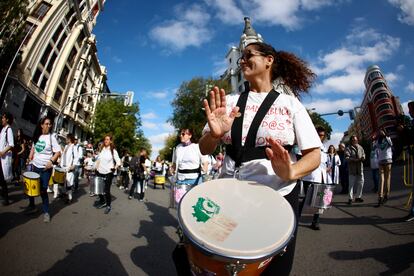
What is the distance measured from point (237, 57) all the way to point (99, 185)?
59.1m

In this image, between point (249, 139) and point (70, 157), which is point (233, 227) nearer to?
point (249, 139)

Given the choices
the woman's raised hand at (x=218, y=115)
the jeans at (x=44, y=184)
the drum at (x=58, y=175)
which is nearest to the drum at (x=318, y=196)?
the woman's raised hand at (x=218, y=115)

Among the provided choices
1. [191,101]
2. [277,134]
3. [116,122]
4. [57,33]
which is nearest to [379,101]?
[191,101]

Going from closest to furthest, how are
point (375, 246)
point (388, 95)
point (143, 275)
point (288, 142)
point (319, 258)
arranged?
1. point (288, 142)
2. point (143, 275)
3. point (319, 258)
4. point (375, 246)
5. point (388, 95)

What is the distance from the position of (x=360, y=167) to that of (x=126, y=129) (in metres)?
35.8

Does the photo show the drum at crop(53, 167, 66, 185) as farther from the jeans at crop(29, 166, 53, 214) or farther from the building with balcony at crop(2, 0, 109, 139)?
the building with balcony at crop(2, 0, 109, 139)

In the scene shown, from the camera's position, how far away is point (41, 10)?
86.9 ft

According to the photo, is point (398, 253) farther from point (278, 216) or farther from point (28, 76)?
point (28, 76)

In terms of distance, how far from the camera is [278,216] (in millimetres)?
1170

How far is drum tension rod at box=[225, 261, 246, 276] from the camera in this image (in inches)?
40.0

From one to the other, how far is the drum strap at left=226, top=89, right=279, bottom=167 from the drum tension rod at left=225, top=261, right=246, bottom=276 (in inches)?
25.3

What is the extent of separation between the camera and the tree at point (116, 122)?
3791 cm

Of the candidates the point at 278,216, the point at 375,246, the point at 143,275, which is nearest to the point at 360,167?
the point at 375,246

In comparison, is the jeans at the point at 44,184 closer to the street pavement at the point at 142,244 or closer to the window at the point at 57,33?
the street pavement at the point at 142,244
